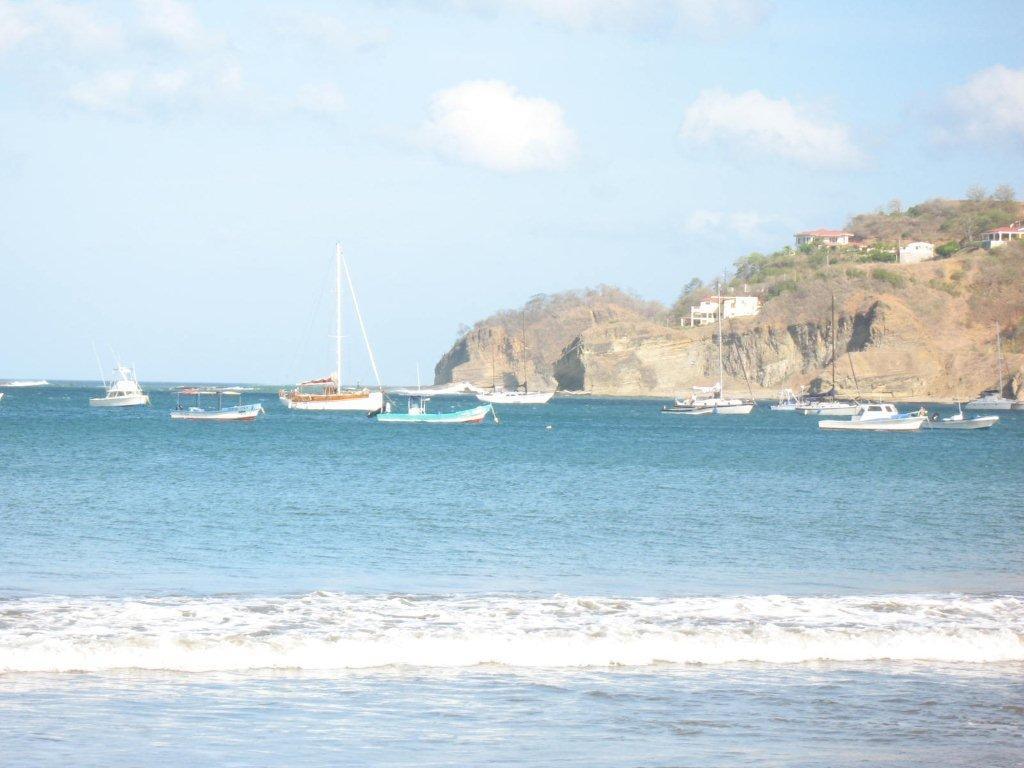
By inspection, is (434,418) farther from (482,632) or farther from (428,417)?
(482,632)

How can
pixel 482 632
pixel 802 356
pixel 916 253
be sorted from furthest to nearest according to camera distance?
pixel 916 253, pixel 802 356, pixel 482 632

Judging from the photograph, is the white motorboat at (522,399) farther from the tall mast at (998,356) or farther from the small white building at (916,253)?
the small white building at (916,253)

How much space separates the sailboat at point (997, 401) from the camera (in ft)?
345

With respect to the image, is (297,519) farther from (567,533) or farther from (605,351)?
(605,351)

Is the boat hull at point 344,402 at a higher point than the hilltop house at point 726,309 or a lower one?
lower

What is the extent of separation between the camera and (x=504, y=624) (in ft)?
42.9

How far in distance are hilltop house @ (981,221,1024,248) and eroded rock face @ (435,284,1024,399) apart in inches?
1056

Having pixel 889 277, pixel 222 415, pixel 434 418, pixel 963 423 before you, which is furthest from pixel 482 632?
pixel 889 277

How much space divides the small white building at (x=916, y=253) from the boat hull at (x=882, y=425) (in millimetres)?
96794

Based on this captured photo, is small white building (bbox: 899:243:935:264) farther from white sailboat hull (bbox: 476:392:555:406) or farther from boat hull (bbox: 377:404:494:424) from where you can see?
boat hull (bbox: 377:404:494:424)

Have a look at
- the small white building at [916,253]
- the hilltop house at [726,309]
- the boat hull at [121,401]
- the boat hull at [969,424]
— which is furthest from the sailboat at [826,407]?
the small white building at [916,253]

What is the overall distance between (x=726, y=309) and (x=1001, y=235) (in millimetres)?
38871

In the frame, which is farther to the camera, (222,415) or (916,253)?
(916,253)

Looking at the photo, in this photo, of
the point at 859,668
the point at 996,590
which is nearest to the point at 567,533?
the point at 996,590
